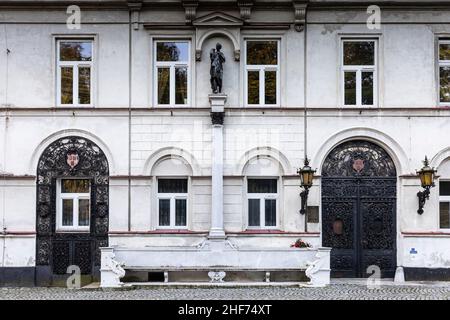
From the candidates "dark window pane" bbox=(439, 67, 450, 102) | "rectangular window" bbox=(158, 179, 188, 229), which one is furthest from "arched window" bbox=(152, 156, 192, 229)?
"dark window pane" bbox=(439, 67, 450, 102)

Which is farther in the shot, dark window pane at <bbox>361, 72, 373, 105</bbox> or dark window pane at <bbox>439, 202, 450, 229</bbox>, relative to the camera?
dark window pane at <bbox>361, 72, 373, 105</bbox>

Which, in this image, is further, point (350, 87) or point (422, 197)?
point (350, 87)

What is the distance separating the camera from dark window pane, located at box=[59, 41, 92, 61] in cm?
2055

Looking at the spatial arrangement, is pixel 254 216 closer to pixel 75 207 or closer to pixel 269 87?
pixel 269 87

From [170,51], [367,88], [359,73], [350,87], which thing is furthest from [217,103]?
[367,88]

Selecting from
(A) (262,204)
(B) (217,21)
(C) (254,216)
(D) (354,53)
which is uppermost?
(B) (217,21)

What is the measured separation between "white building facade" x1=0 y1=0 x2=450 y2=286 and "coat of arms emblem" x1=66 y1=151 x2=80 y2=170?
0.04m

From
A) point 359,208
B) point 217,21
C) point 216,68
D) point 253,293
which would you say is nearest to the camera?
point 253,293

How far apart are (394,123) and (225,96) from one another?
4682 mm

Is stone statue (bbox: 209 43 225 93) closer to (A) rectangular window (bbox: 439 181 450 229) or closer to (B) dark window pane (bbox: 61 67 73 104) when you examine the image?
(B) dark window pane (bbox: 61 67 73 104)

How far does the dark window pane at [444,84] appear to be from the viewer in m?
20.5

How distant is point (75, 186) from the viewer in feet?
67.0

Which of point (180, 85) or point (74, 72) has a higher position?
point (74, 72)

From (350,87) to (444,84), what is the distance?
2603 mm
